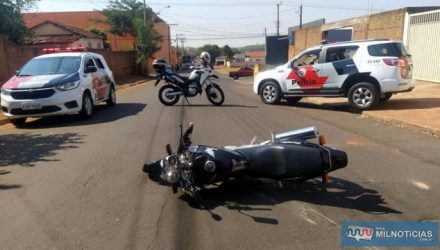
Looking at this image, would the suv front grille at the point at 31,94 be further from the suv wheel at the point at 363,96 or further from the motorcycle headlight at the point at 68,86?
the suv wheel at the point at 363,96

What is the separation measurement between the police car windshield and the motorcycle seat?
7998mm

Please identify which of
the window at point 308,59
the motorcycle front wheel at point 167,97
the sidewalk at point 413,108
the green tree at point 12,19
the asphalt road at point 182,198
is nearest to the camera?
the asphalt road at point 182,198

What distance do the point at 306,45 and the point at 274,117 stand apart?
31222 mm

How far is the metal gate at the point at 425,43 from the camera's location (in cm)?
1697

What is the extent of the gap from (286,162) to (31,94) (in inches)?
306

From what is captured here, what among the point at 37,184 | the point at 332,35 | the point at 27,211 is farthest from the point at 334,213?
the point at 332,35

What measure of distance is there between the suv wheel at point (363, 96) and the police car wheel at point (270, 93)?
2.70m

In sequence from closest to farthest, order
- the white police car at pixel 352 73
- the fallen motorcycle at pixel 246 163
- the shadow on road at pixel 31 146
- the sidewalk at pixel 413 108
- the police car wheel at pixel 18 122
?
1. the fallen motorcycle at pixel 246 163
2. the shadow on road at pixel 31 146
3. the sidewalk at pixel 413 108
4. the police car wheel at pixel 18 122
5. the white police car at pixel 352 73

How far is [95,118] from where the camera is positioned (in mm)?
11594

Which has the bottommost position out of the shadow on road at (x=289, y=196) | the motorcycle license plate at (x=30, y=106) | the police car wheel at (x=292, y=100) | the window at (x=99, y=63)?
the shadow on road at (x=289, y=196)

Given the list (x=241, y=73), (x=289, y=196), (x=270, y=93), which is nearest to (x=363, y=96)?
(x=270, y=93)

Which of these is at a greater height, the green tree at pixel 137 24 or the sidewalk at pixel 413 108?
the green tree at pixel 137 24

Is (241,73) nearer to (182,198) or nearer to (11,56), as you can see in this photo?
(11,56)

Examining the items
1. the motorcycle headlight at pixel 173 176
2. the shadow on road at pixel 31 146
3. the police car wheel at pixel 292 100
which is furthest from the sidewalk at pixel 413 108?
the shadow on road at pixel 31 146
